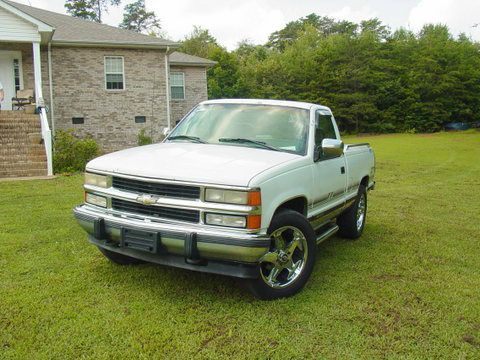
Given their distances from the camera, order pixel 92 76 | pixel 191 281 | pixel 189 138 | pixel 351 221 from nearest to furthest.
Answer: pixel 191 281 < pixel 189 138 < pixel 351 221 < pixel 92 76

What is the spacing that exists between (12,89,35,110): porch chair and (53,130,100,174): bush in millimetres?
3147

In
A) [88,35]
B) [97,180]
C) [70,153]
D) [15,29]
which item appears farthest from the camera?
[88,35]

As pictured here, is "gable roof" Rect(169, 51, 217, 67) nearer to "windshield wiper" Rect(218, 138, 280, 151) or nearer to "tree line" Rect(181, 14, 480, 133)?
"tree line" Rect(181, 14, 480, 133)

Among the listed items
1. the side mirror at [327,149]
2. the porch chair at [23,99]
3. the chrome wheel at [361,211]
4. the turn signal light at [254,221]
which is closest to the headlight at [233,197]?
the turn signal light at [254,221]

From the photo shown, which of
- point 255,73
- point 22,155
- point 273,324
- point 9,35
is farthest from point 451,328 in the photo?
point 255,73

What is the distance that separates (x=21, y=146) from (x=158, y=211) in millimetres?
10770

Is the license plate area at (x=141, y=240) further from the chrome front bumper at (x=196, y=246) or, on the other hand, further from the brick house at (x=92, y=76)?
the brick house at (x=92, y=76)

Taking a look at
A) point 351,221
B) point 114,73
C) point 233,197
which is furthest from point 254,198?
point 114,73

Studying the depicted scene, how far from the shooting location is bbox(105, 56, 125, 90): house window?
63.1 feet

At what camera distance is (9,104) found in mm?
17328

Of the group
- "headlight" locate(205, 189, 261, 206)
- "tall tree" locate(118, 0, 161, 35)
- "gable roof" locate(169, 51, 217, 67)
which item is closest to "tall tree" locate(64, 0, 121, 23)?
"tall tree" locate(118, 0, 161, 35)

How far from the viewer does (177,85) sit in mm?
24172

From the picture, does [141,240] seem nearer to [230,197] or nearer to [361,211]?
[230,197]

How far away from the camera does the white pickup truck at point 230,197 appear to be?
366cm
